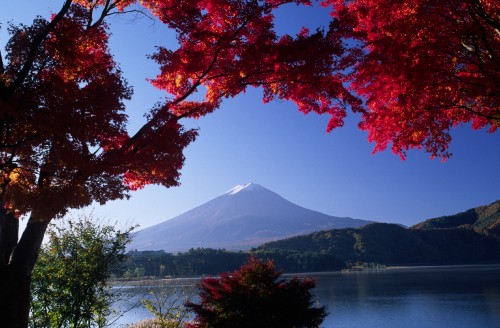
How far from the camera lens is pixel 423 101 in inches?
328

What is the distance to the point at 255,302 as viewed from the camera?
9.10 m

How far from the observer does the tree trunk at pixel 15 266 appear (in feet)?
20.3

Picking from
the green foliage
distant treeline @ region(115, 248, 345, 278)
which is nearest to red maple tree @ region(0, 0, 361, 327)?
distant treeline @ region(115, 248, 345, 278)

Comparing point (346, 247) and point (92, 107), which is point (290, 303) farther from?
point (346, 247)

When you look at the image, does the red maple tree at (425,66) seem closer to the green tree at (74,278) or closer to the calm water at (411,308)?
the green tree at (74,278)

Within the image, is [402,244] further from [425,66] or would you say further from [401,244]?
[425,66]

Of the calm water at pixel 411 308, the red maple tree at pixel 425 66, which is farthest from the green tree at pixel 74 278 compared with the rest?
the calm water at pixel 411 308

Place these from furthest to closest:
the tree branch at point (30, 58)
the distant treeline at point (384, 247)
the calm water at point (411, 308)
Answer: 1. the distant treeline at point (384, 247)
2. the calm water at point (411, 308)
3. the tree branch at point (30, 58)

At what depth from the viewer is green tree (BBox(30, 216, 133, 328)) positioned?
920 cm

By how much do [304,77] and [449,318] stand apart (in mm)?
36654

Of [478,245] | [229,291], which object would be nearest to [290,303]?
[229,291]

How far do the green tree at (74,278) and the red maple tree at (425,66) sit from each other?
6.98 metres

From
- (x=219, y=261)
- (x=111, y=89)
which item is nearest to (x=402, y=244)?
(x=219, y=261)

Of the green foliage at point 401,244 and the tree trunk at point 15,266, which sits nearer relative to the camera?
the tree trunk at point 15,266
